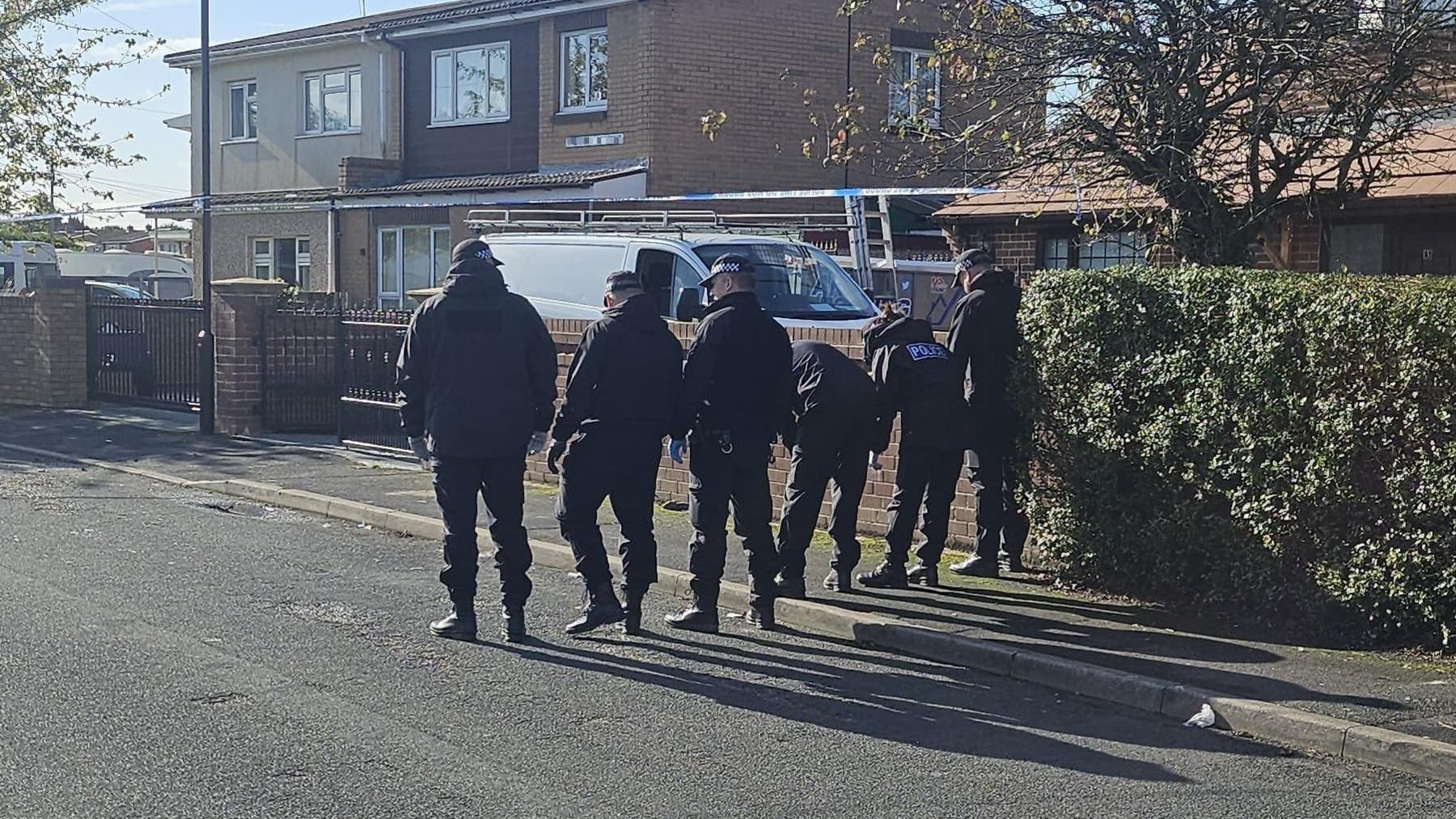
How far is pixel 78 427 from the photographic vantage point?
19.4 meters

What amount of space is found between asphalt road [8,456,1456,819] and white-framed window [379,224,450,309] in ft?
61.5

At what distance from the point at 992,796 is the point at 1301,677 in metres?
2.19

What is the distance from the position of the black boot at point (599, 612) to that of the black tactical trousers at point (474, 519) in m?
0.32

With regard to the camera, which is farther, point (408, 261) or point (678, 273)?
point (408, 261)

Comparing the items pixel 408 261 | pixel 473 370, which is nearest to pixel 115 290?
pixel 408 261

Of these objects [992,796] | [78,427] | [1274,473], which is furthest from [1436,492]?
[78,427]

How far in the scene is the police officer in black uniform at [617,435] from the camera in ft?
26.9

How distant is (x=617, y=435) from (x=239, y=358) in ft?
35.9

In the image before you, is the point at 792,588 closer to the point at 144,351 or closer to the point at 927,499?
the point at 927,499

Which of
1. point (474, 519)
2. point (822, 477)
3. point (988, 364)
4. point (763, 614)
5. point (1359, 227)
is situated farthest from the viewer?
point (1359, 227)

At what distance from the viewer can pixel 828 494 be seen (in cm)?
1185

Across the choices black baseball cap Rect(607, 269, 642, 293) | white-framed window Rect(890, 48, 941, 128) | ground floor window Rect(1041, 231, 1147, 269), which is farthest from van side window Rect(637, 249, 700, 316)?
black baseball cap Rect(607, 269, 642, 293)

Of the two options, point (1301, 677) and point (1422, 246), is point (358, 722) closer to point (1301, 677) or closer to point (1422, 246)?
point (1301, 677)

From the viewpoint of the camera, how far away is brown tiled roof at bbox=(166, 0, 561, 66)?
1029 inches
